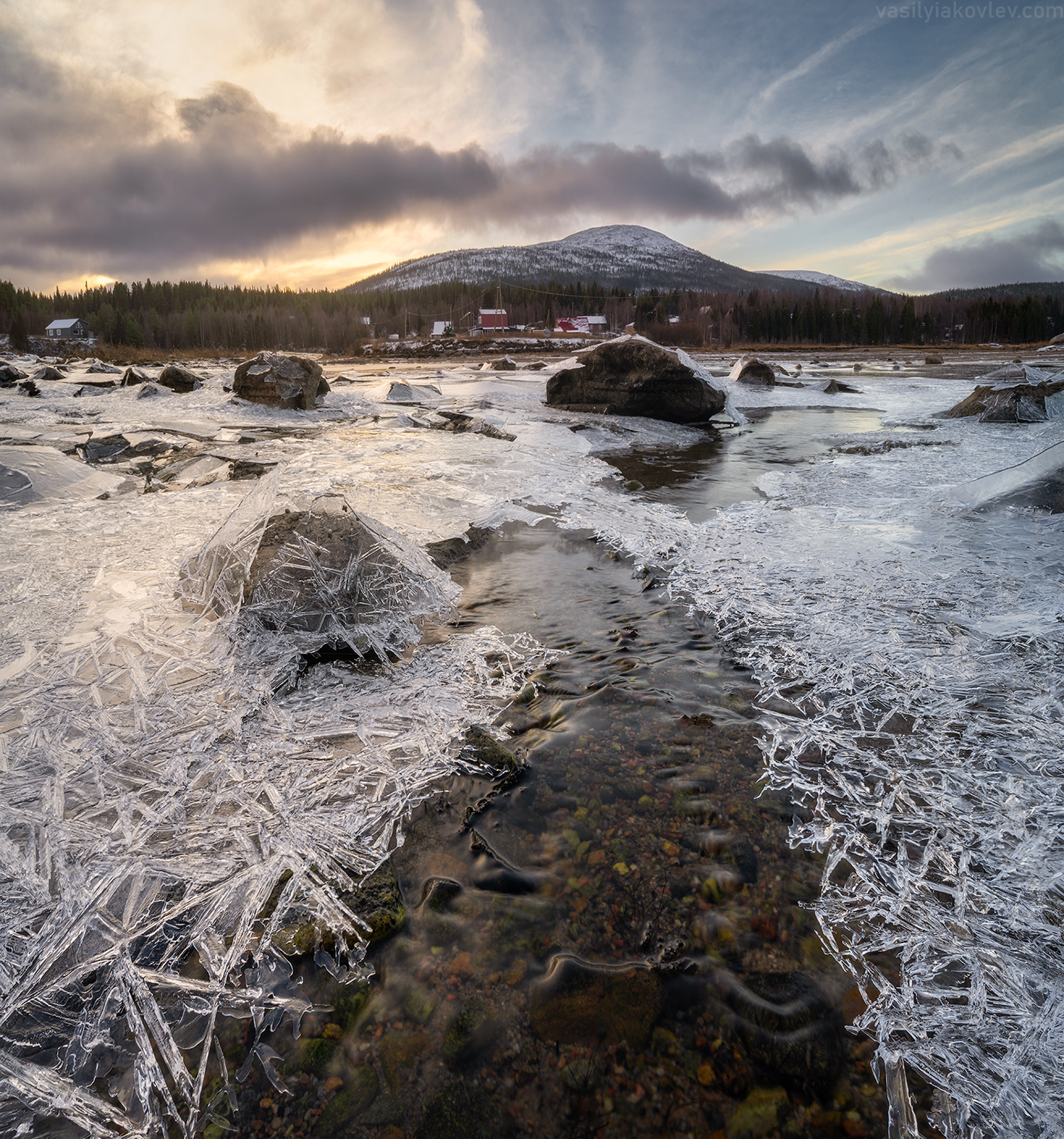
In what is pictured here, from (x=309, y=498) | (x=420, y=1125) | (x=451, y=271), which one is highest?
(x=451, y=271)

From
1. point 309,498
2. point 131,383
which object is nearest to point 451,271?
point 131,383

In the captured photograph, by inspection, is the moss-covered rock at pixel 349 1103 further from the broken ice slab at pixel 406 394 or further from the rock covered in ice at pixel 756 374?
the rock covered in ice at pixel 756 374

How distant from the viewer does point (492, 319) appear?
85.9 m

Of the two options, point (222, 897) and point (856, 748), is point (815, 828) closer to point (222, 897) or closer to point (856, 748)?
point (856, 748)

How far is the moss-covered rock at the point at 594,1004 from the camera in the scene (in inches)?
51.4

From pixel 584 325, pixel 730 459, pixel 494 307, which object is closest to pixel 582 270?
pixel 494 307

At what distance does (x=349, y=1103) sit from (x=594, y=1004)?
21.4 inches

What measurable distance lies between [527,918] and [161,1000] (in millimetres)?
861

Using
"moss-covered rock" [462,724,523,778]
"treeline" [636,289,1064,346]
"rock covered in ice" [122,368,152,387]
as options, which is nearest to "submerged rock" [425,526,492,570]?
"moss-covered rock" [462,724,523,778]

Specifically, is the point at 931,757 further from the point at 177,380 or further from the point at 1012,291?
the point at 1012,291

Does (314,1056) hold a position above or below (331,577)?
below

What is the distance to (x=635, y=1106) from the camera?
1184mm

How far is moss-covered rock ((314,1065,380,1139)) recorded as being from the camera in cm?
115

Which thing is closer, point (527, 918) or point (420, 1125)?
point (420, 1125)
